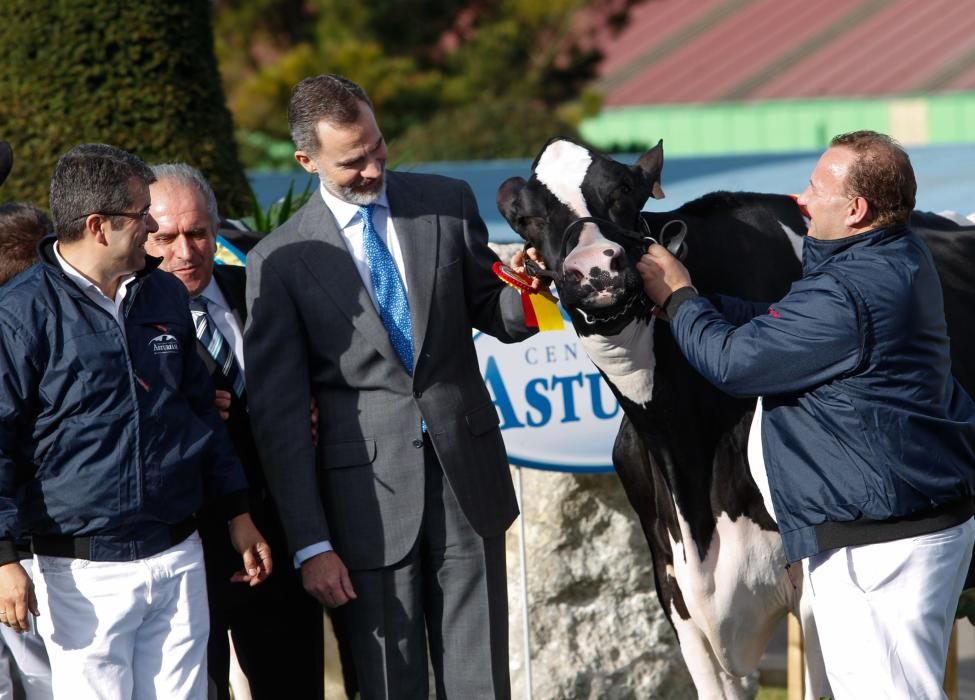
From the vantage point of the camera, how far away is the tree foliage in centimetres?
1992

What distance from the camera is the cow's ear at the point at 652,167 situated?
3.56 metres

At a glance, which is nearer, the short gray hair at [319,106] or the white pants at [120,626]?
the white pants at [120,626]

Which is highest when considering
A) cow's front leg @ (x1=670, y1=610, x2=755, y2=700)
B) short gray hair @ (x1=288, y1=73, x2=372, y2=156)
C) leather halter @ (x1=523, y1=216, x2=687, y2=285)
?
short gray hair @ (x1=288, y1=73, x2=372, y2=156)

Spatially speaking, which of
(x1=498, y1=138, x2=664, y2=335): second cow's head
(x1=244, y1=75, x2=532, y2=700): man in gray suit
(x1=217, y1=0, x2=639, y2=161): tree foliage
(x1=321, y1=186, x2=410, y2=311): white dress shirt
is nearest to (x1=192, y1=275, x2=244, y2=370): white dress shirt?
(x1=244, y1=75, x2=532, y2=700): man in gray suit

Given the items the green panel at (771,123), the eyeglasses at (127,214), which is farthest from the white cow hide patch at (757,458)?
the green panel at (771,123)

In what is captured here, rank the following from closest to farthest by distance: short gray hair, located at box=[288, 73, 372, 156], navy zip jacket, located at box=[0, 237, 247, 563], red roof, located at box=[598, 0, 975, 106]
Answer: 1. navy zip jacket, located at box=[0, 237, 247, 563]
2. short gray hair, located at box=[288, 73, 372, 156]
3. red roof, located at box=[598, 0, 975, 106]

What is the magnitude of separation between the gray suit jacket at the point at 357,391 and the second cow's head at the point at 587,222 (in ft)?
0.77

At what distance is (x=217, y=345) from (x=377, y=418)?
546 mm

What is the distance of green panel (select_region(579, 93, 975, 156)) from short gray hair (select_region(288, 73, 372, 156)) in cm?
1874

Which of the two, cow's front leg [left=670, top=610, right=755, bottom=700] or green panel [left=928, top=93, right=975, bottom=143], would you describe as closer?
cow's front leg [left=670, top=610, right=755, bottom=700]

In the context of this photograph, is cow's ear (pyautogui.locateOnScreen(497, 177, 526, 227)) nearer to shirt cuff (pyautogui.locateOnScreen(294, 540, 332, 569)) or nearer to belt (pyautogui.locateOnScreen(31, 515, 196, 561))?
shirt cuff (pyautogui.locateOnScreen(294, 540, 332, 569))

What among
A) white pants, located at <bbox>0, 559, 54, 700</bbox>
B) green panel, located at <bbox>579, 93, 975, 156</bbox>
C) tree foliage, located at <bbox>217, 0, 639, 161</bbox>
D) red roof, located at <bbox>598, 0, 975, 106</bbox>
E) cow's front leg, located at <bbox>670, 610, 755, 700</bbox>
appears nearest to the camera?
white pants, located at <bbox>0, 559, 54, 700</bbox>

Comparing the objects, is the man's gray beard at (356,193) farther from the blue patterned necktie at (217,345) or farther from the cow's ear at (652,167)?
the cow's ear at (652,167)

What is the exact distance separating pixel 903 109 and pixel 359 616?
22.2m
